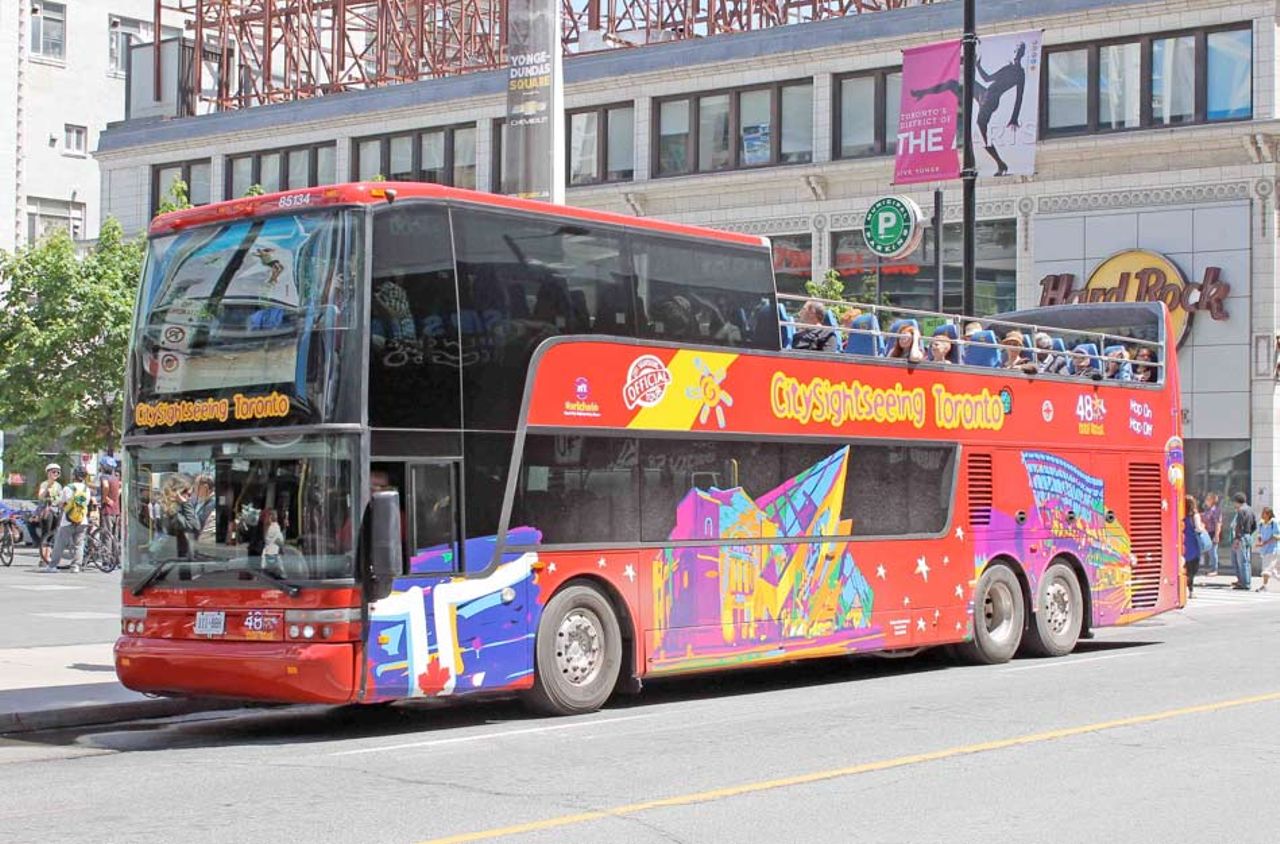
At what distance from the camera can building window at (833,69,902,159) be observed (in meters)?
43.5

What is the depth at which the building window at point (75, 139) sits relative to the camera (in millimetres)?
75438

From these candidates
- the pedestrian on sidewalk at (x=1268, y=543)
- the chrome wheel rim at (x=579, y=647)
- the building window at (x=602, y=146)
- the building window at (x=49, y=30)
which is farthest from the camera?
the building window at (x=49, y=30)

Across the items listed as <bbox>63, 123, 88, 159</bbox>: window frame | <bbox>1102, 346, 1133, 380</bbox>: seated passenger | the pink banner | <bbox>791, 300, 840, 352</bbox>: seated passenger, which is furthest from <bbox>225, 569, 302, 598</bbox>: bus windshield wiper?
<bbox>63, 123, 88, 159</bbox>: window frame

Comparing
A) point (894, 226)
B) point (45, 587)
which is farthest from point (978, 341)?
point (45, 587)

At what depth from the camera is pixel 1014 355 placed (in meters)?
20.0

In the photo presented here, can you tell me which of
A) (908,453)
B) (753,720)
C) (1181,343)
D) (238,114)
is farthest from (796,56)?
(753,720)

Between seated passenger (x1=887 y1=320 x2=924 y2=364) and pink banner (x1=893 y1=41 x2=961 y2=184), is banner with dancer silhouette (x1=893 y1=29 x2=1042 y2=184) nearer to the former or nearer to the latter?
pink banner (x1=893 y1=41 x2=961 y2=184)

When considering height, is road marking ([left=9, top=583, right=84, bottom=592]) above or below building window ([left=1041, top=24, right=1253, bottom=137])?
below

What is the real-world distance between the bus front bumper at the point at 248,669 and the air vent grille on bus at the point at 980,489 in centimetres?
827

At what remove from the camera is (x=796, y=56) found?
4481 cm

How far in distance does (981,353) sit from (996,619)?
2.89 metres

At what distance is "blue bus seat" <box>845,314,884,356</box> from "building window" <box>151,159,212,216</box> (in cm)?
4290

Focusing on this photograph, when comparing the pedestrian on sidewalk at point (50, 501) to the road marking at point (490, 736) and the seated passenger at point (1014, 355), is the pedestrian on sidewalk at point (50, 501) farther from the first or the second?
the road marking at point (490, 736)

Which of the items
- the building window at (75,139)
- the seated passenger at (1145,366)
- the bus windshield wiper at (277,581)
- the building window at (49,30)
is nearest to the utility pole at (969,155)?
the seated passenger at (1145,366)
